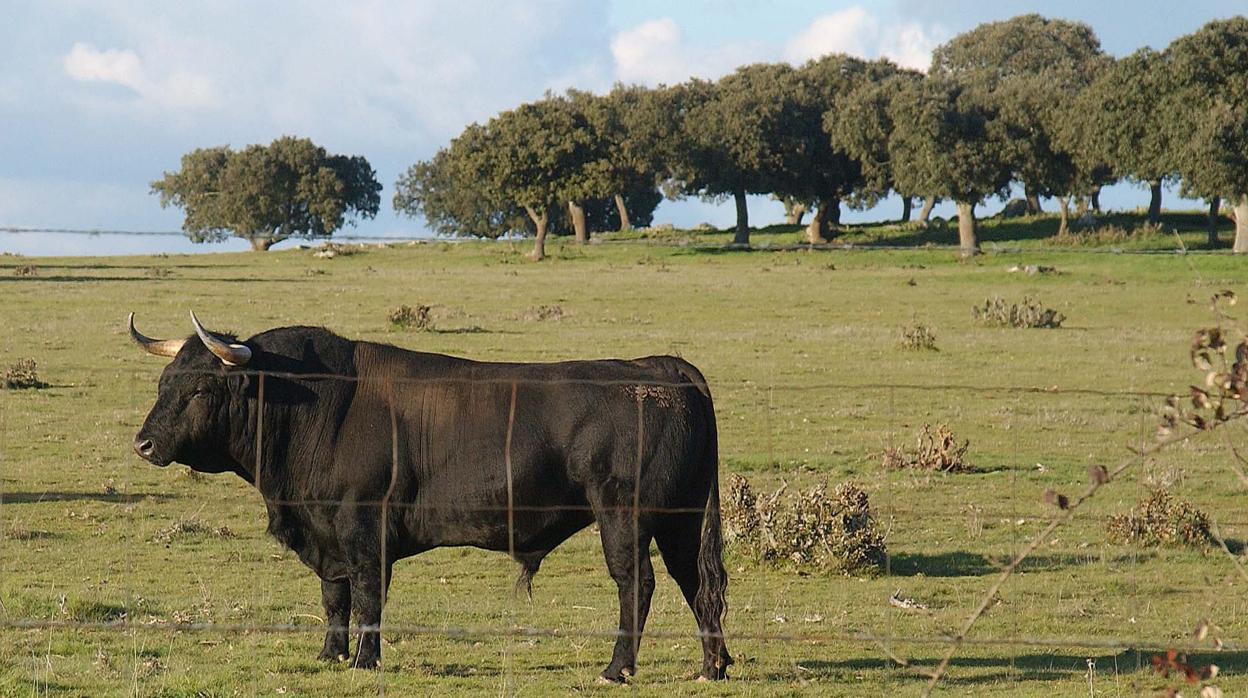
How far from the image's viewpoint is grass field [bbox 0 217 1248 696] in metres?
9.36

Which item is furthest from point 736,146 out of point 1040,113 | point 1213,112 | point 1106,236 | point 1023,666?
point 1023,666

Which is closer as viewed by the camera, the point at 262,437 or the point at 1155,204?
the point at 262,437

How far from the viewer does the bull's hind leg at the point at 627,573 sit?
29.7 ft

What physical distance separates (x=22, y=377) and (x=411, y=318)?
9601 millimetres

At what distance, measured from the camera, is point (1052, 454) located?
61.4 feet

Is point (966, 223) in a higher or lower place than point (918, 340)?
higher

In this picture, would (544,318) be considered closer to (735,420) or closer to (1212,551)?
(735,420)

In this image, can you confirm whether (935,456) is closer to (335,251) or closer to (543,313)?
(543,313)

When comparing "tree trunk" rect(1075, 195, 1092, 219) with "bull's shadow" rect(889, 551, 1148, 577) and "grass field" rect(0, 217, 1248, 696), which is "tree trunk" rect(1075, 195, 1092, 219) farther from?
"bull's shadow" rect(889, 551, 1148, 577)

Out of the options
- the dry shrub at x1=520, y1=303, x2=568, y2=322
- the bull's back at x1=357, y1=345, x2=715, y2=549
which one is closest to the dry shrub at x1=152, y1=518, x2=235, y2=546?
the bull's back at x1=357, y1=345, x2=715, y2=549

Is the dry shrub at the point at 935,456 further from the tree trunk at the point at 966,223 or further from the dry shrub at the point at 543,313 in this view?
the tree trunk at the point at 966,223

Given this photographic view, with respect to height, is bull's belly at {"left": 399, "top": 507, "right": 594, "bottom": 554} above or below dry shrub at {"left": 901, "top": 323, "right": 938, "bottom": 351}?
above

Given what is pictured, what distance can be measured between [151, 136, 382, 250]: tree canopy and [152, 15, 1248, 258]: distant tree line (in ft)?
0.34

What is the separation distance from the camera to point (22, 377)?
22.1m
